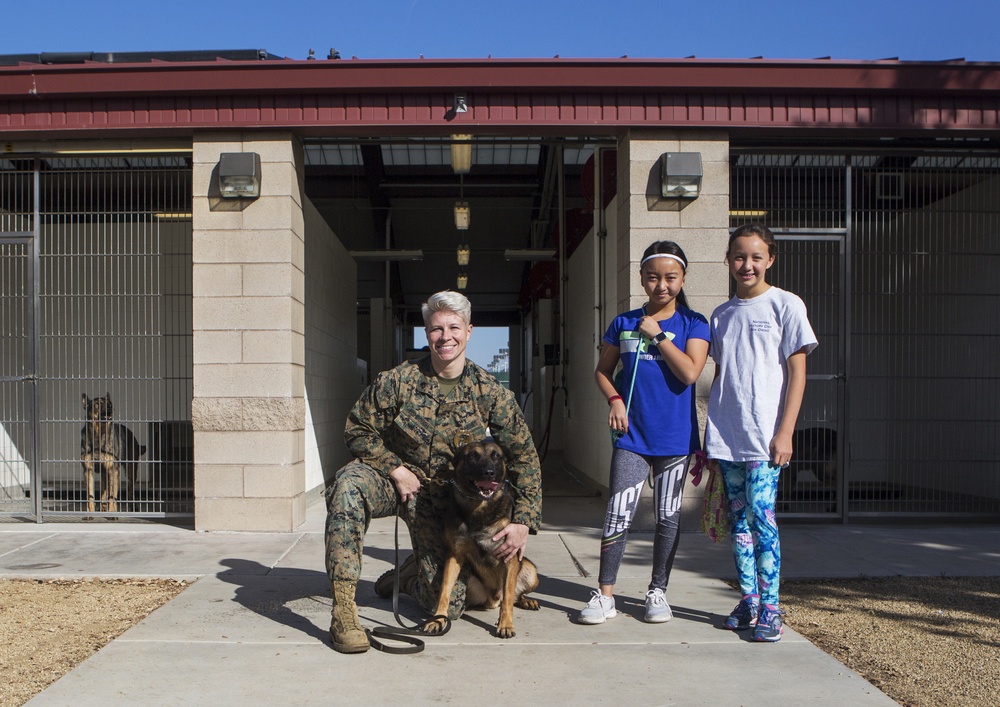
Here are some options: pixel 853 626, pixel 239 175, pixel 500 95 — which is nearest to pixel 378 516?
pixel 853 626

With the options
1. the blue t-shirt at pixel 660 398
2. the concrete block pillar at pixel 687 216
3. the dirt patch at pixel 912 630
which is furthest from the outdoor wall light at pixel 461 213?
the blue t-shirt at pixel 660 398

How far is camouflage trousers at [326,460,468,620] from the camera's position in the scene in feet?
11.4

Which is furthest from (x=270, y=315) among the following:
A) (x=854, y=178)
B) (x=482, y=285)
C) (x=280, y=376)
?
(x=482, y=285)

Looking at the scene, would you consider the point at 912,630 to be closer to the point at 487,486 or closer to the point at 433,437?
the point at 487,486

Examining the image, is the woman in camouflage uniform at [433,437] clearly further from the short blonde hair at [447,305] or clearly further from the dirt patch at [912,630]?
the dirt patch at [912,630]

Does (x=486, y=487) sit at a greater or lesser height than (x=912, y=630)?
greater

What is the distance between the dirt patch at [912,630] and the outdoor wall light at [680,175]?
9.92 feet

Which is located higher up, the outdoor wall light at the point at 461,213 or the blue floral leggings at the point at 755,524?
the outdoor wall light at the point at 461,213

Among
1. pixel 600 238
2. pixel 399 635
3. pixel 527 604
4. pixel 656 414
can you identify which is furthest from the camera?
pixel 600 238

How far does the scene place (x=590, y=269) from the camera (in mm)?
9492

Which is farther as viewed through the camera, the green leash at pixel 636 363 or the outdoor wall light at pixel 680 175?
the outdoor wall light at pixel 680 175

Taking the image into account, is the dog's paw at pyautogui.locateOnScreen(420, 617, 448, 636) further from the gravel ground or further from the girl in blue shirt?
the gravel ground

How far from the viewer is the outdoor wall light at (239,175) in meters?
6.40

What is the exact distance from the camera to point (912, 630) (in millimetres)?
3982
